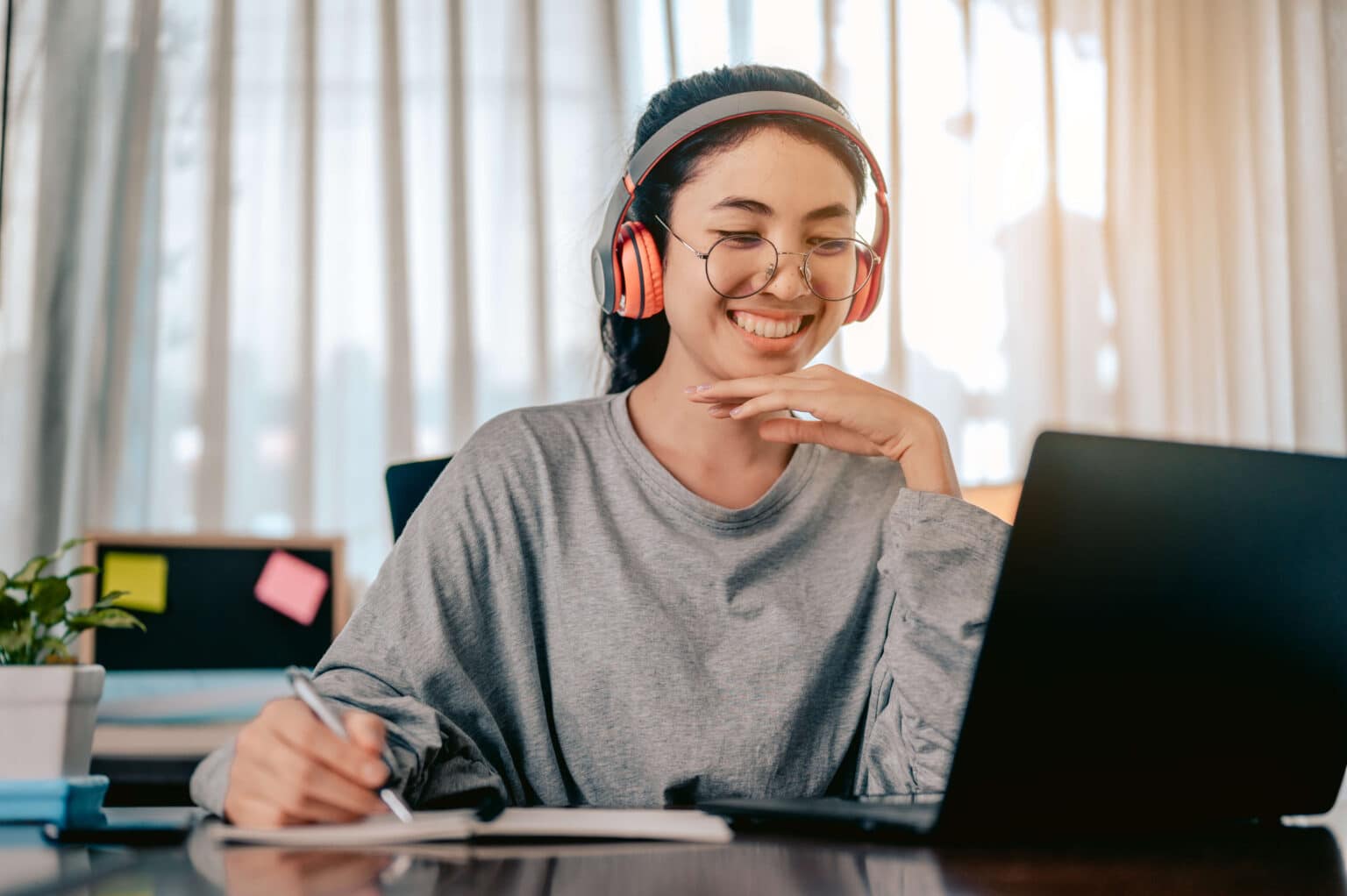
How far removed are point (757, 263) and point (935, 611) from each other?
16.6 inches

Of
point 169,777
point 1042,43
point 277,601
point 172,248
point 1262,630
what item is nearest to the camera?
point 1262,630

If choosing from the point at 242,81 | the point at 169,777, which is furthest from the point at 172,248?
the point at 169,777

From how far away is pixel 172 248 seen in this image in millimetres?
2535

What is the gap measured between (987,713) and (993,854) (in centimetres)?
7

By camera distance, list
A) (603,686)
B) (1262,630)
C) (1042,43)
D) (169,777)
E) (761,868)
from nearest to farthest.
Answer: (761,868), (1262,630), (603,686), (169,777), (1042,43)

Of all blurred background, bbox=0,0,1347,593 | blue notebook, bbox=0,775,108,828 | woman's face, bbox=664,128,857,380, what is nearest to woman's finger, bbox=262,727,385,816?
blue notebook, bbox=0,775,108,828

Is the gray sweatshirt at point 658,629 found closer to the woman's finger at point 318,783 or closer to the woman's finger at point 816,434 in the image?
the woman's finger at point 816,434

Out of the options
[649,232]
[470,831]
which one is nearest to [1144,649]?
[470,831]

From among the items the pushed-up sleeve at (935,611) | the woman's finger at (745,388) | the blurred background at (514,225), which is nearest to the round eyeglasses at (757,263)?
the woman's finger at (745,388)

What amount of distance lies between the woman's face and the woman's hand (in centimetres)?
7

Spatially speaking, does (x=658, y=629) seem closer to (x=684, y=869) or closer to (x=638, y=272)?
(x=638, y=272)

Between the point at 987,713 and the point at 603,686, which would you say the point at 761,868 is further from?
the point at 603,686

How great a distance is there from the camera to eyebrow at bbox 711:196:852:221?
1.13 m

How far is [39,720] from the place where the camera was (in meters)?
0.80
